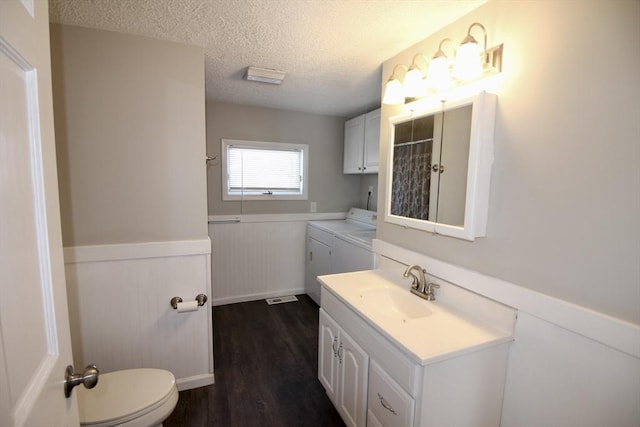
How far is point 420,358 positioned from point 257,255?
254 cm

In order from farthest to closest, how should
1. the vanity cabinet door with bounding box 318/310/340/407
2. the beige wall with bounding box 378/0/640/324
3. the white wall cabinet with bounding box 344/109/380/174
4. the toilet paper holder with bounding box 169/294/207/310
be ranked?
the white wall cabinet with bounding box 344/109/380/174 < the toilet paper holder with bounding box 169/294/207/310 < the vanity cabinet door with bounding box 318/310/340/407 < the beige wall with bounding box 378/0/640/324

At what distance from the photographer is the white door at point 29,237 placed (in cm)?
47

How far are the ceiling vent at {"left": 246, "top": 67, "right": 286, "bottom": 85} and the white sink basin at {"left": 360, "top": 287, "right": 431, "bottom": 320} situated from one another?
1626 mm

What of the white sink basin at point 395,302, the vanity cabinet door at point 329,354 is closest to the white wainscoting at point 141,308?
the vanity cabinet door at point 329,354

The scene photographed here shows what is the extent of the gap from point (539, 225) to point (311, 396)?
64.7 inches

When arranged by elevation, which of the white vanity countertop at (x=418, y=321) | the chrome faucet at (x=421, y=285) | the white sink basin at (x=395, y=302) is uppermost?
the chrome faucet at (x=421, y=285)

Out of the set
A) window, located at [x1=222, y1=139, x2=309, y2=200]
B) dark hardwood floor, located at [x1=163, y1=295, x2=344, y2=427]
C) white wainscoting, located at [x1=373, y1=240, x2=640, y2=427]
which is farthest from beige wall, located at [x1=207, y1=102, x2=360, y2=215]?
white wainscoting, located at [x1=373, y1=240, x2=640, y2=427]

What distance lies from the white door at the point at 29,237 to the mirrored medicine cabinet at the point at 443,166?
1.41 m

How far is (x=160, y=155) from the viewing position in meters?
1.79

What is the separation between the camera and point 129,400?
1381mm

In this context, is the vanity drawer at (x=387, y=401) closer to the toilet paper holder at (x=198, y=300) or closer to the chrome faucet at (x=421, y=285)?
the chrome faucet at (x=421, y=285)

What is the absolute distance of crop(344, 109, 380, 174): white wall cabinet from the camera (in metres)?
2.94

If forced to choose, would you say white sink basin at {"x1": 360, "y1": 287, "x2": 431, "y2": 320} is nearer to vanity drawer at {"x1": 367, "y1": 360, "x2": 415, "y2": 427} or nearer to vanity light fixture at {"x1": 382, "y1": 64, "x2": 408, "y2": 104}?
vanity drawer at {"x1": 367, "y1": 360, "x2": 415, "y2": 427}

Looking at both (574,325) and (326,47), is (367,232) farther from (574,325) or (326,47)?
(574,325)
